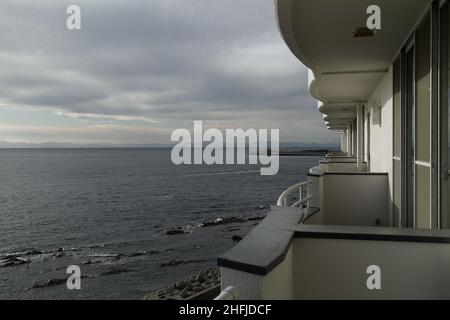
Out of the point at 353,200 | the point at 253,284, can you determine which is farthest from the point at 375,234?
the point at 353,200

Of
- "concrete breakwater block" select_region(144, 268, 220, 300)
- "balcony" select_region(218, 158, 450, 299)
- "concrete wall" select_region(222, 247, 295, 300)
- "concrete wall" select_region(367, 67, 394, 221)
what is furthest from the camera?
"concrete breakwater block" select_region(144, 268, 220, 300)

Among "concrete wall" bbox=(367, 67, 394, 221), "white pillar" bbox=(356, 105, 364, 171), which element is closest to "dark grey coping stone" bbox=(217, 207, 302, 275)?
"concrete wall" bbox=(367, 67, 394, 221)

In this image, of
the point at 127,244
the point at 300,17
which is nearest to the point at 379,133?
the point at 300,17

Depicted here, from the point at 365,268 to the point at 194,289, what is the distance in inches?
594

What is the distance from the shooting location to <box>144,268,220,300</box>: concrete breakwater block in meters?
15.5

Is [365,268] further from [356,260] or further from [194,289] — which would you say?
[194,289]

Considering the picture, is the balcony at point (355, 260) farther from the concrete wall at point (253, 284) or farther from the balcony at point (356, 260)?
the concrete wall at point (253, 284)

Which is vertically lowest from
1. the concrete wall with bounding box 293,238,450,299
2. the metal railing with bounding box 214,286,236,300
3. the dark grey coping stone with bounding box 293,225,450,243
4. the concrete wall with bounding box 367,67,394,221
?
the concrete wall with bounding box 293,238,450,299

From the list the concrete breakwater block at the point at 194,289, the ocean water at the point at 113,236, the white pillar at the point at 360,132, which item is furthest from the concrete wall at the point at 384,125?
the ocean water at the point at 113,236

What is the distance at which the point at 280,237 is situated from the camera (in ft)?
9.01

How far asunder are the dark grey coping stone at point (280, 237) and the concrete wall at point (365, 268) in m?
0.05

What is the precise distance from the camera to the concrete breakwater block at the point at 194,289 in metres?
15.5

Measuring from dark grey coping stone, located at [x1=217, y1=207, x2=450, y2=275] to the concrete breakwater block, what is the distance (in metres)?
12.9

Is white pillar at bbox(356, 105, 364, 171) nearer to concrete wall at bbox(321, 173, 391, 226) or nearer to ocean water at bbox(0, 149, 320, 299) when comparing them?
concrete wall at bbox(321, 173, 391, 226)
